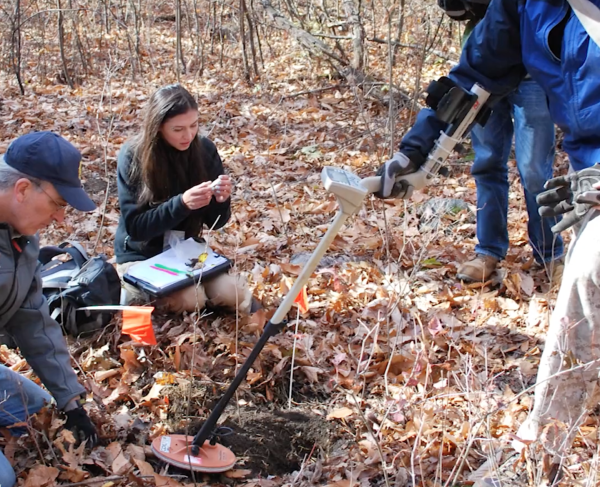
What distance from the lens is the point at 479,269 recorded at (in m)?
3.87

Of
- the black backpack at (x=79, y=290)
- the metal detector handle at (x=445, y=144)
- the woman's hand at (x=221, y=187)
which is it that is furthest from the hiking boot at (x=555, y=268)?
the black backpack at (x=79, y=290)

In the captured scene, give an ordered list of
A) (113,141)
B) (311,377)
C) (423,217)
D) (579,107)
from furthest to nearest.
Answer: (113,141), (423,217), (311,377), (579,107)

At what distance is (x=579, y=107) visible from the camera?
208 cm

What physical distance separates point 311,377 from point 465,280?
1369 mm

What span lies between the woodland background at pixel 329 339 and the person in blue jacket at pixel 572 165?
0.17m

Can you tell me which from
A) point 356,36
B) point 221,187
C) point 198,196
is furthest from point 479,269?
point 356,36

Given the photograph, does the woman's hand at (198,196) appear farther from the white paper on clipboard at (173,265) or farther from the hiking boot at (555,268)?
the hiking boot at (555,268)

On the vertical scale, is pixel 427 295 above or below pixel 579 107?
below

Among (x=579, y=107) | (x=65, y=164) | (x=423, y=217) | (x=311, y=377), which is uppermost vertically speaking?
(x=579, y=107)

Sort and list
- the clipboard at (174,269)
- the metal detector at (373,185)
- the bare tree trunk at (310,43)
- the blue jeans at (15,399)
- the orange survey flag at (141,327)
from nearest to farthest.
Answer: the metal detector at (373,185) → the blue jeans at (15,399) → the orange survey flag at (141,327) → the clipboard at (174,269) → the bare tree trunk at (310,43)

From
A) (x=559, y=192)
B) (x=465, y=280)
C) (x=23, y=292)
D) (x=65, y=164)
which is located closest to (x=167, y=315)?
(x=23, y=292)

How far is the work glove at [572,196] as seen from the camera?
1930 millimetres

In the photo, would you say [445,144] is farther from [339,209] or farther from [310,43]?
[310,43]

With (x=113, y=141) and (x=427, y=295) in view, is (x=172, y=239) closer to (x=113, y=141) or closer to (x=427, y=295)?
(x=427, y=295)
